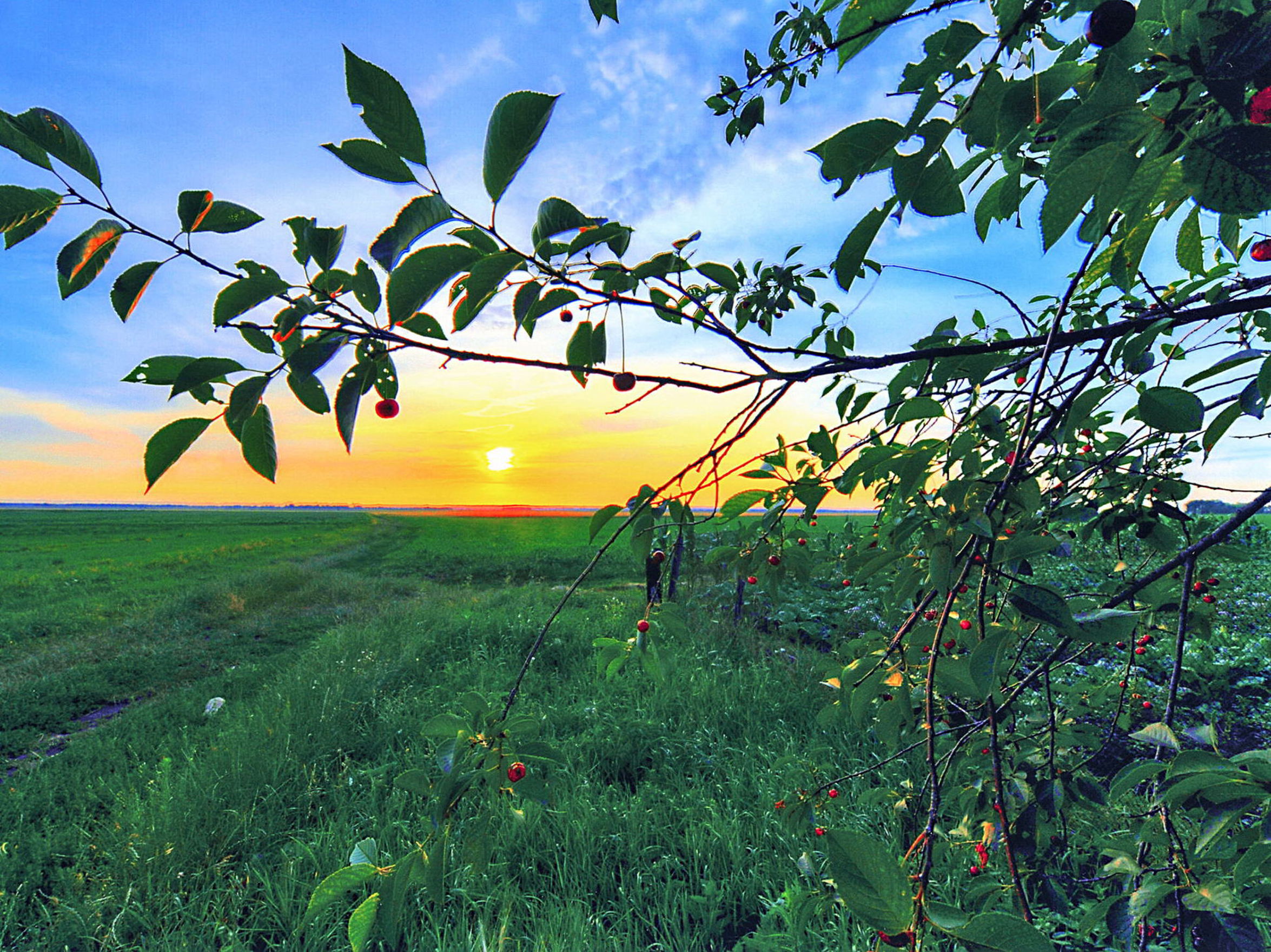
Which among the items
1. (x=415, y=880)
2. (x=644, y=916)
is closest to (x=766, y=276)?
(x=415, y=880)

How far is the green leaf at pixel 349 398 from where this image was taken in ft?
2.27

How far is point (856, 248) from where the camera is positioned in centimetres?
62

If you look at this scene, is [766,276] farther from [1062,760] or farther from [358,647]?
[358,647]

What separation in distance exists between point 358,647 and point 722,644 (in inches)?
153

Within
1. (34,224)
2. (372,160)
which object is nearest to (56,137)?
(34,224)

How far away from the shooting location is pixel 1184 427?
92cm

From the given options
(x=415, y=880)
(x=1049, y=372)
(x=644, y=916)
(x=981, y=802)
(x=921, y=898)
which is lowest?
(x=644, y=916)

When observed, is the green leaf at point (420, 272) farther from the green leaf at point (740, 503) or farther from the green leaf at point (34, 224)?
the green leaf at point (740, 503)

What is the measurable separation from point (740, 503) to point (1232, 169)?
921mm

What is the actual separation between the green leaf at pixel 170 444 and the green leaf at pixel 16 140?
31 cm

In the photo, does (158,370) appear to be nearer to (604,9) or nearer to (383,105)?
(383,105)

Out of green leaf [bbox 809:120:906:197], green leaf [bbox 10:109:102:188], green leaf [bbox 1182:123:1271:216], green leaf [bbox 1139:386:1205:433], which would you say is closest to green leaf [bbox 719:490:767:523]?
green leaf [bbox 1139:386:1205:433]

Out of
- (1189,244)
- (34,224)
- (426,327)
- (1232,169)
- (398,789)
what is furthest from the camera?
(398,789)

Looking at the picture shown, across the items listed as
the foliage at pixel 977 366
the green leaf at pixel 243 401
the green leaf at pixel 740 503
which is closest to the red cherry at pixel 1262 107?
the foliage at pixel 977 366
